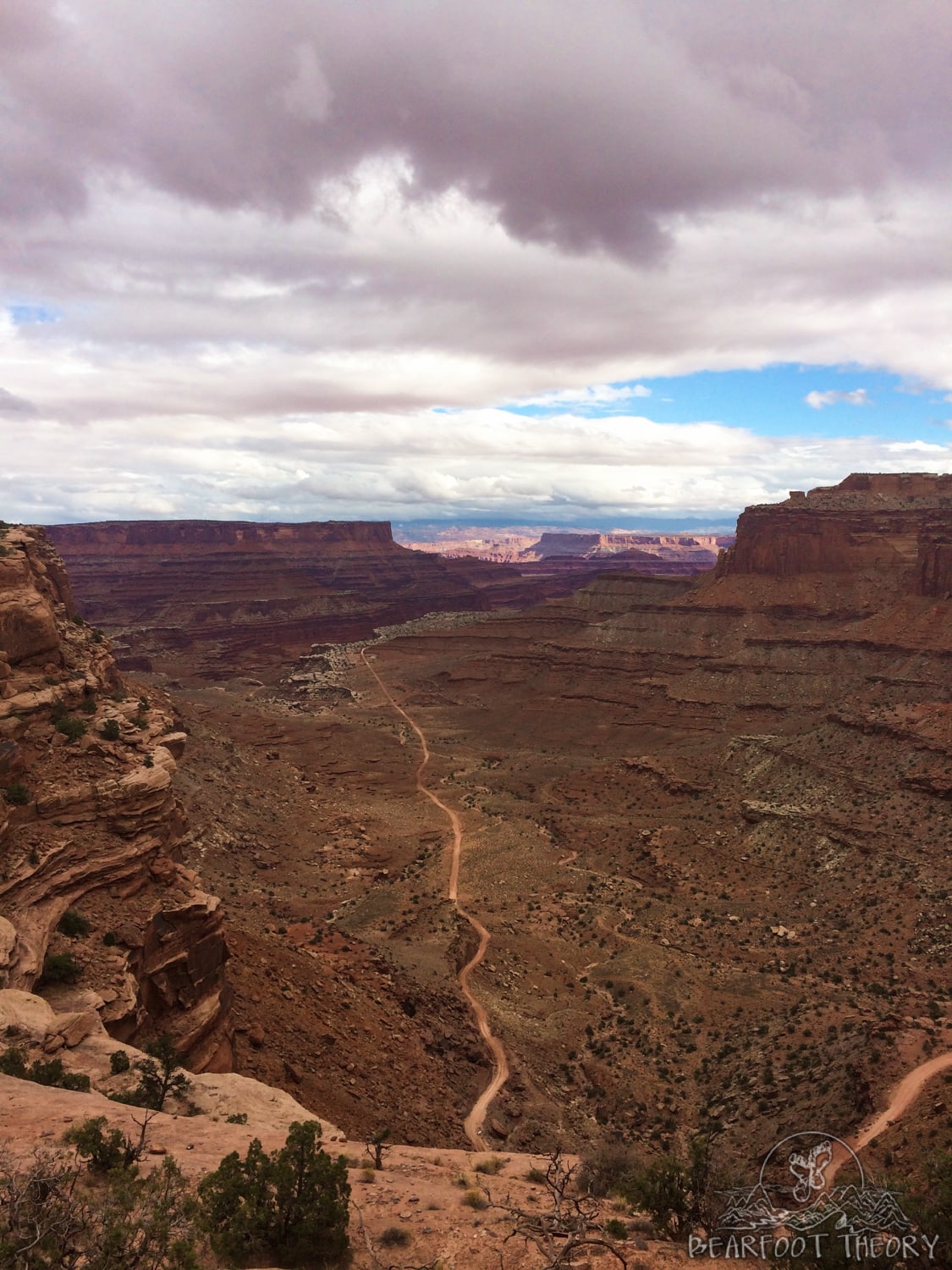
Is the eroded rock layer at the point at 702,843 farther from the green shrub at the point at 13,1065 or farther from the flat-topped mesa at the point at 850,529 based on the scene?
the green shrub at the point at 13,1065

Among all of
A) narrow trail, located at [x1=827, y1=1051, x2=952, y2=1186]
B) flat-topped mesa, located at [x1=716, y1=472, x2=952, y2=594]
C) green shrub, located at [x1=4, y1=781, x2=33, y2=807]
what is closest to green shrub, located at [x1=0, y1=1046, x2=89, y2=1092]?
Answer: green shrub, located at [x1=4, y1=781, x2=33, y2=807]

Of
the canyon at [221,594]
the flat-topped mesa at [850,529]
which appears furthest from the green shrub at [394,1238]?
the canyon at [221,594]

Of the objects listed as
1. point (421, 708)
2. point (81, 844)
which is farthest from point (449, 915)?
point (421, 708)

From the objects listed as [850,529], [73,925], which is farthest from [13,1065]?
[850,529]

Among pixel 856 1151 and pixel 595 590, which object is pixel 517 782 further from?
pixel 595 590

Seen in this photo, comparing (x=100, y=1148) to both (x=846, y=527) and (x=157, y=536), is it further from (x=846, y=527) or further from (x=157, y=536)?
(x=157, y=536)
